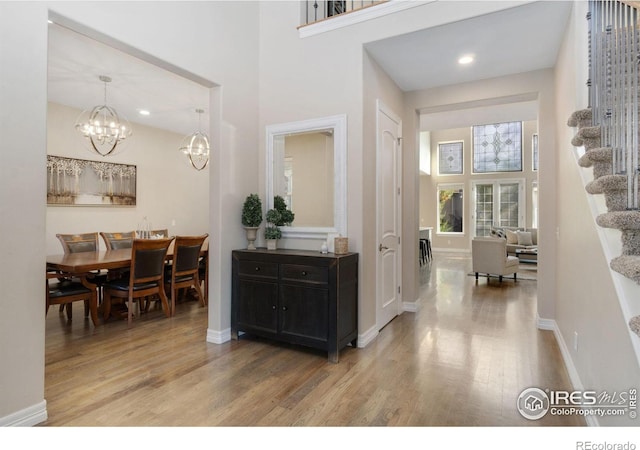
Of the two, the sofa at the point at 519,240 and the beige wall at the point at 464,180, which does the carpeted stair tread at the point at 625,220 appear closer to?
the sofa at the point at 519,240

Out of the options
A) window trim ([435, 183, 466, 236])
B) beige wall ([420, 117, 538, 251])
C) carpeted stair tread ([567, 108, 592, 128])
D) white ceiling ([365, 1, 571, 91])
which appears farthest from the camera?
window trim ([435, 183, 466, 236])

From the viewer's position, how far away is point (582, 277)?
2.37 m

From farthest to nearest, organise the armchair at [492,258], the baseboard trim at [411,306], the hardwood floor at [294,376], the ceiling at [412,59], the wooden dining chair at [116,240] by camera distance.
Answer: the armchair at [492,258] < the wooden dining chair at [116,240] < the baseboard trim at [411,306] < the ceiling at [412,59] < the hardwood floor at [294,376]

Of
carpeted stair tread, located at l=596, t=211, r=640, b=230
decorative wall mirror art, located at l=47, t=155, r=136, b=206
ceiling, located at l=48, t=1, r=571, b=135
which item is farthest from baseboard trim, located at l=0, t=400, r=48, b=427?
decorative wall mirror art, located at l=47, t=155, r=136, b=206

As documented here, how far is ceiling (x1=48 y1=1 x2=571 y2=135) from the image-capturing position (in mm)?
3074

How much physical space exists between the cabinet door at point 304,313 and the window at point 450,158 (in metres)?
10.7

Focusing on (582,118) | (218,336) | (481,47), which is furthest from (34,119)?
(481,47)

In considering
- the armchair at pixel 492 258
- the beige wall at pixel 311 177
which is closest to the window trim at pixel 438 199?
the armchair at pixel 492 258

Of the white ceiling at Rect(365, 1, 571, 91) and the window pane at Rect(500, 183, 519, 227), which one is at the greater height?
the white ceiling at Rect(365, 1, 571, 91)

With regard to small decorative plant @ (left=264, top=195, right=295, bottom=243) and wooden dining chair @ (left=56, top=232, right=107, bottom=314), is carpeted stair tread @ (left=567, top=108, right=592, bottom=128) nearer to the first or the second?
small decorative plant @ (left=264, top=195, right=295, bottom=243)

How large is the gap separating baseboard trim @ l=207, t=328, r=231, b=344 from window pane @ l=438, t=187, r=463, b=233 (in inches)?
416

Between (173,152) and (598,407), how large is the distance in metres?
7.81

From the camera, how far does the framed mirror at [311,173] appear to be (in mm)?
3432
